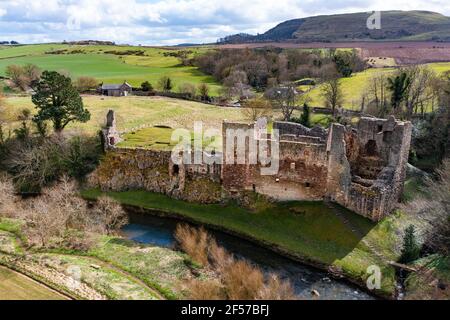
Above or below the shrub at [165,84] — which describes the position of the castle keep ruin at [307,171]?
below

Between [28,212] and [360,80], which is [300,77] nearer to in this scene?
[360,80]

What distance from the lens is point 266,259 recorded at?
29.6m

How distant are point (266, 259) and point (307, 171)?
8.52 meters

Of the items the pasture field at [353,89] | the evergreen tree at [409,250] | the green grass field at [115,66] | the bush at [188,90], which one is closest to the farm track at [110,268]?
the evergreen tree at [409,250]

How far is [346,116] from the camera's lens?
58.6m

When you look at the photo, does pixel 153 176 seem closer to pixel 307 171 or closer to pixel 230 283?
pixel 307 171

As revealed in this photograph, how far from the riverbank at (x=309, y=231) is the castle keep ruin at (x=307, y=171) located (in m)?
1.14

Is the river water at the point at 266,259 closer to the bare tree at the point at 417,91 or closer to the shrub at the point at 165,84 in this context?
the bare tree at the point at 417,91

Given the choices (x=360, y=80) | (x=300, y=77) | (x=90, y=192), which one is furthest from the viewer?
(x=300, y=77)

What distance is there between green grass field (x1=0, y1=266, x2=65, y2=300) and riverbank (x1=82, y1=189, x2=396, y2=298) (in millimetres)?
13250

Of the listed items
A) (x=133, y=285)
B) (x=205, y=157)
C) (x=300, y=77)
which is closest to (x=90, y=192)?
(x=205, y=157)

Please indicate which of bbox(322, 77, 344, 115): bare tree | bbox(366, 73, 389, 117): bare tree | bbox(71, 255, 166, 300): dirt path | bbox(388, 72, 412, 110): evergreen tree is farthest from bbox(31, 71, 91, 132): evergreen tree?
bbox(388, 72, 412, 110): evergreen tree

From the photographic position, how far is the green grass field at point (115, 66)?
9488cm

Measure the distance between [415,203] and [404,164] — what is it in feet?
11.9
